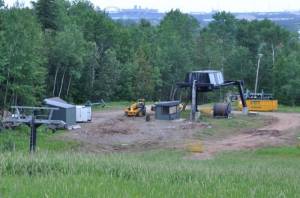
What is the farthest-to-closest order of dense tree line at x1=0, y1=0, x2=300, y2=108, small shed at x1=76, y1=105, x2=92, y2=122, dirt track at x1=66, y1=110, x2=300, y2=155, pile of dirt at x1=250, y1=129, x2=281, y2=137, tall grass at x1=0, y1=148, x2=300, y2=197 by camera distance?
dense tree line at x1=0, y1=0, x2=300, y2=108 → small shed at x1=76, y1=105, x2=92, y2=122 → pile of dirt at x1=250, y1=129, x2=281, y2=137 → dirt track at x1=66, y1=110, x2=300, y2=155 → tall grass at x1=0, y1=148, x2=300, y2=197

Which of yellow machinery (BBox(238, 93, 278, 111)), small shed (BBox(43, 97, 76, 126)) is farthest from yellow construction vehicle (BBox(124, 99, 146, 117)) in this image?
yellow machinery (BBox(238, 93, 278, 111))

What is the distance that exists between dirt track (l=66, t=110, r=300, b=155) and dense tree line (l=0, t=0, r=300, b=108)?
24.2 feet

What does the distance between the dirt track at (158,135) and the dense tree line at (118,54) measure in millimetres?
7386

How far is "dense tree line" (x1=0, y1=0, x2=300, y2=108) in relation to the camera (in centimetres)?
4862

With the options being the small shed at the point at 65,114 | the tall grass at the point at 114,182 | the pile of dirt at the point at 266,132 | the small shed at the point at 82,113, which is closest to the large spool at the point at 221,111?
the pile of dirt at the point at 266,132

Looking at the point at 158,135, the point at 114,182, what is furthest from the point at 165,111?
the point at 114,182

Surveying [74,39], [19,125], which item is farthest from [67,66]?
[19,125]

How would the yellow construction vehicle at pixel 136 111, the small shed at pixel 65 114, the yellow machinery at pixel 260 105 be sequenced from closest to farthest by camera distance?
1. the small shed at pixel 65 114
2. the yellow construction vehicle at pixel 136 111
3. the yellow machinery at pixel 260 105

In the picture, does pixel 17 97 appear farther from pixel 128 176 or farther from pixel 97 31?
pixel 128 176

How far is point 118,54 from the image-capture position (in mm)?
82250

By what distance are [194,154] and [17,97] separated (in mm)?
20994

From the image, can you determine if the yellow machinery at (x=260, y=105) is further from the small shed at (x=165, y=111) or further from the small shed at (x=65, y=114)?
the small shed at (x=65, y=114)

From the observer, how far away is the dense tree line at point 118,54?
4862 centimetres

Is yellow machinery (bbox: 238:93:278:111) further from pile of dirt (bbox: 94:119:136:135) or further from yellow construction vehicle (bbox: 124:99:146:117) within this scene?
pile of dirt (bbox: 94:119:136:135)
